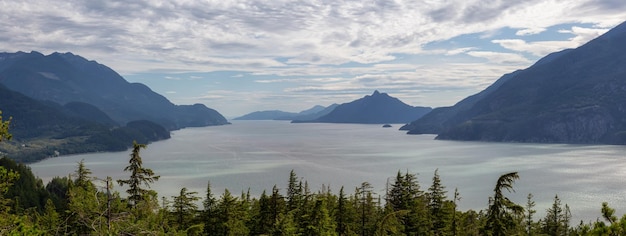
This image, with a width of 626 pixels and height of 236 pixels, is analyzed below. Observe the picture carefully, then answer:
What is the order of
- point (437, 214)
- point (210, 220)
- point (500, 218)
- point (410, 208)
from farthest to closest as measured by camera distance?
point (410, 208) < point (437, 214) < point (210, 220) < point (500, 218)

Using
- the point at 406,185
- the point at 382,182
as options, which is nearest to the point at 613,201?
the point at 382,182

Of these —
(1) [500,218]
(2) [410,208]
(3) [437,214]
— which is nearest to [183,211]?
(2) [410,208]

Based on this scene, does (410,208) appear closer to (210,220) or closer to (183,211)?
(210,220)

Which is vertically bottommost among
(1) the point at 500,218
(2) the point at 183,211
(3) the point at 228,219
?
(3) the point at 228,219

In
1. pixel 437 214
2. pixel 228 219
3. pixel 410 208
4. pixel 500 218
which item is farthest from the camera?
pixel 410 208

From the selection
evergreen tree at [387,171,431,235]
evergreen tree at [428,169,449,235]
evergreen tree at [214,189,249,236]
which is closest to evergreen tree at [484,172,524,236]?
evergreen tree at [387,171,431,235]

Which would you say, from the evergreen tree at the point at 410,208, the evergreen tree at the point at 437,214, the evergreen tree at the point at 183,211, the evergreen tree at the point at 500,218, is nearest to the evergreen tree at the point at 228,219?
the evergreen tree at the point at 183,211

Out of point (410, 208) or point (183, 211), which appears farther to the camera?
point (410, 208)

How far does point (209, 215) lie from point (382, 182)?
123579 mm

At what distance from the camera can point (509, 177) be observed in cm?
2530

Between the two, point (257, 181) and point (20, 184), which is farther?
point (257, 181)

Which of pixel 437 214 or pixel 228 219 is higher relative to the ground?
pixel 228 219

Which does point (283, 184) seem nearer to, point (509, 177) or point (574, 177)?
point (574, 177)

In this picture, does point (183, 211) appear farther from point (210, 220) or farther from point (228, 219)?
point (228, 219)
